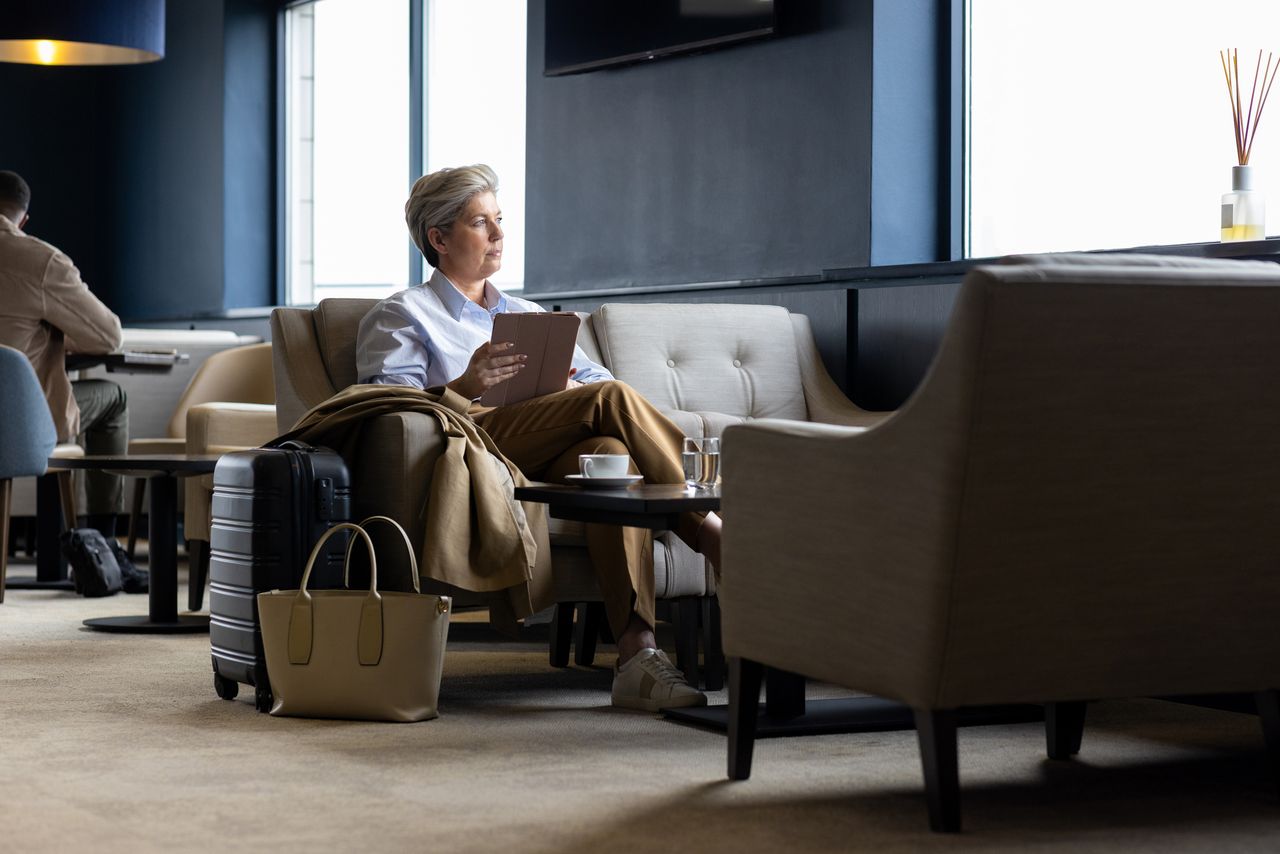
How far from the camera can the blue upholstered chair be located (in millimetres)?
5035

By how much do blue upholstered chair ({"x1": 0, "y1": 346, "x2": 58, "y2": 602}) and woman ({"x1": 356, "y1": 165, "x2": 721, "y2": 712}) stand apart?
5.26 ft

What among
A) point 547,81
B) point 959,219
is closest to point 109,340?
point 547,81

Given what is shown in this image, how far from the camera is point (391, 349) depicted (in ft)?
12.4

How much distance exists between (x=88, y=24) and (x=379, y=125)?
1945 millimetres

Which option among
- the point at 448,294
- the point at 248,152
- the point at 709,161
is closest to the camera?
the point at 448,294

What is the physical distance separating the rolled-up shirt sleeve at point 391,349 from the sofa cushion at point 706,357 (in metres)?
0.71

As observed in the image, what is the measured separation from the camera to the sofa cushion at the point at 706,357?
4426mm

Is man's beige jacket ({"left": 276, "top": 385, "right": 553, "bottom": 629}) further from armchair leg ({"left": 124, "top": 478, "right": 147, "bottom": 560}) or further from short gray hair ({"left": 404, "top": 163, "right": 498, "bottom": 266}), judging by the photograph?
armchair leg ({"left": 124, "top": 478, "right": 147, "bottom": 560})

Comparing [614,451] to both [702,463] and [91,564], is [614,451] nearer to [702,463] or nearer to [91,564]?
[702,463]

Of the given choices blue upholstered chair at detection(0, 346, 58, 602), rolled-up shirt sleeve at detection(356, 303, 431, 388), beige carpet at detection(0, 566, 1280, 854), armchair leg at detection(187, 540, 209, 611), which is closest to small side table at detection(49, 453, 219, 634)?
armchair leg at detection(187, 540, 209, 611)

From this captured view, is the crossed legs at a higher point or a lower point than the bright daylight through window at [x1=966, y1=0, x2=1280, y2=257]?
lower

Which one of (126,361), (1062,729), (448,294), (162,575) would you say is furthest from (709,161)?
(1062,729)

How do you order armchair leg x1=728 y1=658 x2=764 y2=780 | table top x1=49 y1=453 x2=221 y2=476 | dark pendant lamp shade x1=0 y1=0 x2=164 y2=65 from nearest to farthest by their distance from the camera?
armchair leg x1=728 y1=658 x2=764 y2=780, table top x1=49 y1=453 x2=221 y2=476, dark pendant lamp shade x1=0 y1=0 x2=164 y2=65

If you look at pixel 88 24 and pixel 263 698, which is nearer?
pixel 263 698
